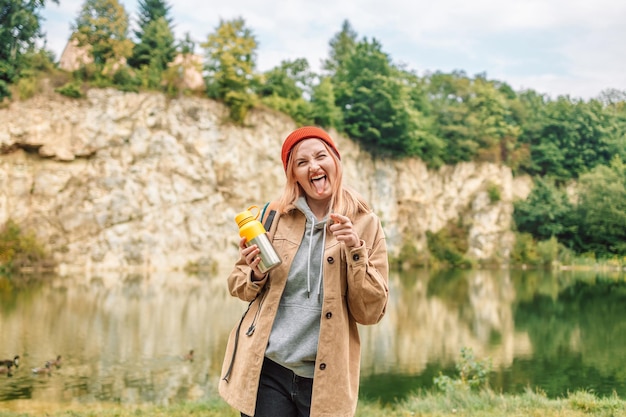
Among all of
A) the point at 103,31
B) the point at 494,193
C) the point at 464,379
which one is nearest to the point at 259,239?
the point at 464,379

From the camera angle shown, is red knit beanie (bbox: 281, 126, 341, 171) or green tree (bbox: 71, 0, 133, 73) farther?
green tree (bbox: 71, 0, 133, 73)

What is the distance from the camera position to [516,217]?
145ft

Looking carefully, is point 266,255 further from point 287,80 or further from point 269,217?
point 287,80

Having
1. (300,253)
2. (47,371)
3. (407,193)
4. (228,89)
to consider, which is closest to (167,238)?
(228,89)

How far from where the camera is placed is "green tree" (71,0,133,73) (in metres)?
30.7

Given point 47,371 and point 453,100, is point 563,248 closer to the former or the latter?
point 453,100

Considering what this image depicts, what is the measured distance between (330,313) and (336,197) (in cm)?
47

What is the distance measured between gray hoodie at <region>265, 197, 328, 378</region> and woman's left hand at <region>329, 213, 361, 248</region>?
0.19 metres

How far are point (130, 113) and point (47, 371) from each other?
22353 mm

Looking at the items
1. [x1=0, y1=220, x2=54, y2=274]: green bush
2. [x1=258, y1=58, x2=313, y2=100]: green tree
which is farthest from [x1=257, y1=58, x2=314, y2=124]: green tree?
[x1=0, y1=220, x2=54, y2=274]: green bush

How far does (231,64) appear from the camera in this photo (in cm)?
3212

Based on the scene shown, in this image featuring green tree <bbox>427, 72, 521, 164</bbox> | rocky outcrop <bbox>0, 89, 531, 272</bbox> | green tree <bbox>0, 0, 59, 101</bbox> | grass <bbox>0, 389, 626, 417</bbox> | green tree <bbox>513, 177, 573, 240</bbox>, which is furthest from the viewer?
green tree <bbox>427, 72, 521, 164</bbox>

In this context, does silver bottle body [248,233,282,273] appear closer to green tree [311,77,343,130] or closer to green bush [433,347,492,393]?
green bush [433,347,492,393]

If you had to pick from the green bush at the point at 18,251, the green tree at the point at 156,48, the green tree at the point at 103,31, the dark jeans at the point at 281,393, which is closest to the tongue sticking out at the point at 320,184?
the dark jeans at the point at 281,393
